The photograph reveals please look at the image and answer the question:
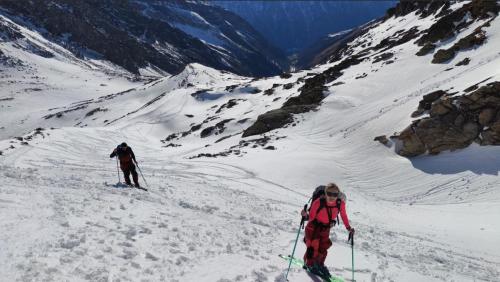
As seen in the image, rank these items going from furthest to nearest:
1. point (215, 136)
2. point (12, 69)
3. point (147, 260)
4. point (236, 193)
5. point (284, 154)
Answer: point (12, 69)
point (215, 136)
point (284, 154)
point (236, 193)
point (147, 260)

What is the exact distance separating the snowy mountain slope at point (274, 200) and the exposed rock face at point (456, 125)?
754mm

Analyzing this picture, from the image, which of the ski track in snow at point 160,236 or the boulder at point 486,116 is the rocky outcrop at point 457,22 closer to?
the boulder at point 486,116

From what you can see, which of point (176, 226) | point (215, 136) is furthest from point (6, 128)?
point (176, 226)

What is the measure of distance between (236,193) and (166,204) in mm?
6479

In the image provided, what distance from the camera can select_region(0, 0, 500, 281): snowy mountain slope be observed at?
11109 mm

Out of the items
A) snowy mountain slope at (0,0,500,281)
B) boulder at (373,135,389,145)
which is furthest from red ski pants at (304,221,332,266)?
boulder at (373,135,389,145)

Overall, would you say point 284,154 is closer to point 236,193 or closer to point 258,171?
point 258,171

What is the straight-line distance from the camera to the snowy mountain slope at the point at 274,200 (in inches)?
437

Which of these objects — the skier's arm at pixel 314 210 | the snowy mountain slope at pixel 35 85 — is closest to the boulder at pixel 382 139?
the skier's arm at pixel 314 210

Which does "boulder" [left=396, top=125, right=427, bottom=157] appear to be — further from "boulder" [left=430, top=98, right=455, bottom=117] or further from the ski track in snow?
the ski track in snow

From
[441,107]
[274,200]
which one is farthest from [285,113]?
[274,200]

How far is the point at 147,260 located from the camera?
35.4 feet

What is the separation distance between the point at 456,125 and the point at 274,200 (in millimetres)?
14452

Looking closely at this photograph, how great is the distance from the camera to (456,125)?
30625 millimetres
